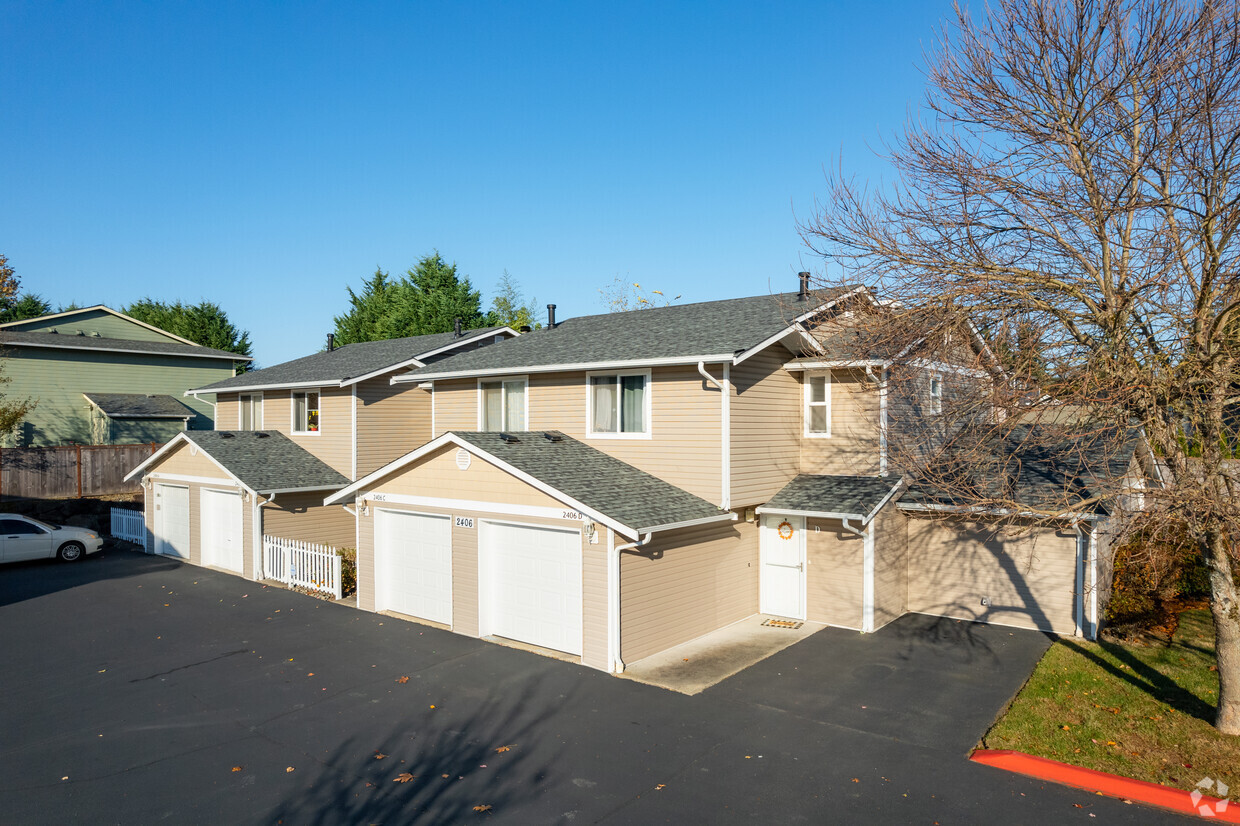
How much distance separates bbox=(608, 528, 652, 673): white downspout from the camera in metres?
12.1

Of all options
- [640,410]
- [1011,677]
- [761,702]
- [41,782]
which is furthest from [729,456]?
[41,782]

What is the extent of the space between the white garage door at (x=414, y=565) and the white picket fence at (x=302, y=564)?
78.9 inches

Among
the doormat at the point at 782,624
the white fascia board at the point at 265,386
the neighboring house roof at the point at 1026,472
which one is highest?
the white fascia board at the point at 265,386

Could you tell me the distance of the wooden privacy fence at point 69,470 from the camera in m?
27.4

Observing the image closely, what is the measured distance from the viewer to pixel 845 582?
14836 millimetres

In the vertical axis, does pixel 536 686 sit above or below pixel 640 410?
below

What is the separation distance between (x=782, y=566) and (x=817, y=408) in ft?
11.5

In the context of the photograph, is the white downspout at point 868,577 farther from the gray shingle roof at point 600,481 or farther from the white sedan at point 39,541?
the white sedan at point 39,541

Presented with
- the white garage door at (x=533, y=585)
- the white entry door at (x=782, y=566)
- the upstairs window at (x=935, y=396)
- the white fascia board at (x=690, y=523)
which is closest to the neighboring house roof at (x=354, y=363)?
the white garage door at (x=533, y=585)

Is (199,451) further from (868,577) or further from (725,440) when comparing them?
(868,577)

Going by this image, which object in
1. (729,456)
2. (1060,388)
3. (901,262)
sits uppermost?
(901,262)

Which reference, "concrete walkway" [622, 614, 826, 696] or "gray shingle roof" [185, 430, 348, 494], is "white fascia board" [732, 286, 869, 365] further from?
"gray shingle roof" [185, 430, 348, 494]

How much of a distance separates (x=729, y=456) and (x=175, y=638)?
10.9 meters

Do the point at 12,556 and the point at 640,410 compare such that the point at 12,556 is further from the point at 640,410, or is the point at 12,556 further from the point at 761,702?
the point at 761,702
